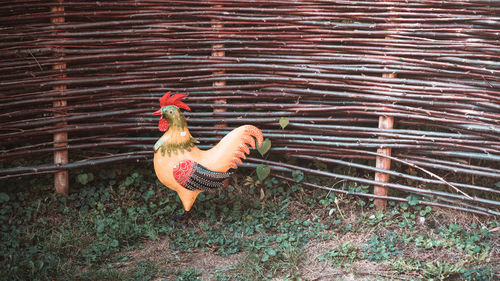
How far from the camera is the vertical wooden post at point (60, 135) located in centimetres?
333

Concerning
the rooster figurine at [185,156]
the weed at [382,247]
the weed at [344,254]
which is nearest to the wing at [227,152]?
the rooster figurine at [185,156]

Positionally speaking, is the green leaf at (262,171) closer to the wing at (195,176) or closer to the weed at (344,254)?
the wing at (195,176)

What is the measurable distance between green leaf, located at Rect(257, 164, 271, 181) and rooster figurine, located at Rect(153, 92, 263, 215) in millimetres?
431

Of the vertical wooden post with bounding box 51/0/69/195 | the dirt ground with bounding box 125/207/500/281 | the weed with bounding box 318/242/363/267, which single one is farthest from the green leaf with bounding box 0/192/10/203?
the weed with bounding box 318/242/363/267

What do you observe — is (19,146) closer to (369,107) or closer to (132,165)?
(132,165)

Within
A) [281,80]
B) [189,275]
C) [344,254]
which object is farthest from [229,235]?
[281,80]

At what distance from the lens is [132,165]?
3.69 metres

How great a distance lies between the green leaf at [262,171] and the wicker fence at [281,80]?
6.3 inches

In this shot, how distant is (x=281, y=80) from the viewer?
11.1 feet

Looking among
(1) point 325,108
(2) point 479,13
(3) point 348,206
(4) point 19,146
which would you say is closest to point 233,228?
(3) point 348,206

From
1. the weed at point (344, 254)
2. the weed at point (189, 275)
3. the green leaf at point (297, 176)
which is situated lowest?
the weed at point (189, 275)

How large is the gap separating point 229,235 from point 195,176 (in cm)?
54

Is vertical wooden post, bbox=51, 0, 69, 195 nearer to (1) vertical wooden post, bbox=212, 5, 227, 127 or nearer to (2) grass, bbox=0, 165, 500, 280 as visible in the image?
(2) grass, bbox=0, 165, 500, 280

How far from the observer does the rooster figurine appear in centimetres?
285
